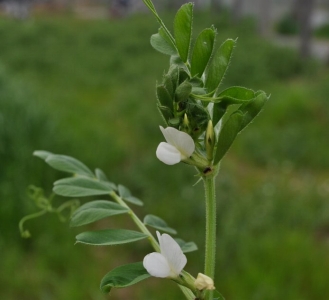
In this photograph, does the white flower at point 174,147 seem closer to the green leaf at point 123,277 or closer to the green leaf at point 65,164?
the green leaf at point 123,277

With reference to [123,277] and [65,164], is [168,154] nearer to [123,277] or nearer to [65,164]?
[123,277]

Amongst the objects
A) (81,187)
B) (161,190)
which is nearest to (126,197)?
(81,187)

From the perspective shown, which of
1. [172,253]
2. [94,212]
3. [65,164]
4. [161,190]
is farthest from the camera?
[161,190]

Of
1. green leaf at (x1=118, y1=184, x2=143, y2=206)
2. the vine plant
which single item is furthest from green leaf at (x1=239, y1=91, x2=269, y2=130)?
green leaf at (x1=118, y1=184, x2=143, y2=206)

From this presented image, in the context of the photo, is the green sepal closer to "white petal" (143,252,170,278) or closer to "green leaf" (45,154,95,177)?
"white petal" (143,252,170,278)

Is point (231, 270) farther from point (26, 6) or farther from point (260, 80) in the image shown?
point (26, 6)

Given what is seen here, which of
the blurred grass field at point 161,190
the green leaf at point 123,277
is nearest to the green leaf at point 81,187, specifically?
the green leaf at point 123,277

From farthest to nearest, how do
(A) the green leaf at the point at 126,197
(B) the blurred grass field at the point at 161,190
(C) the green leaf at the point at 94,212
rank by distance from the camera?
(B) the blurred grass field at the point at 161,190 → (A) the green leaf at the point at 126,197 → (C) the green leaf at the point at 94,212
